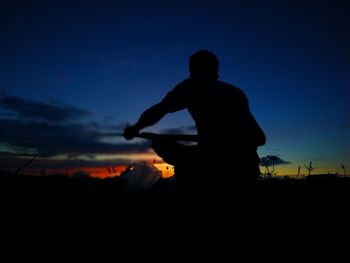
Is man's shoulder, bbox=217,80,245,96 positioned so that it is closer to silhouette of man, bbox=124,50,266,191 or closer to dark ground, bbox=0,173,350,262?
silhouette of man, bbox=124,50,266,191

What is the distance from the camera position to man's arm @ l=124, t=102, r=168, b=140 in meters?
3.85

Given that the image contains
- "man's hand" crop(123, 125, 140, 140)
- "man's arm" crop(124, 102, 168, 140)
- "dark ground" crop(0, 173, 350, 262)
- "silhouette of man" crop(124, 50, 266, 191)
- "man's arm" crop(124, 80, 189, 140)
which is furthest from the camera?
"man's hand" crop(123, 125, 140, 140)

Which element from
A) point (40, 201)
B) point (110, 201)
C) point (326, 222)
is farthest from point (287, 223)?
point (40, 201)

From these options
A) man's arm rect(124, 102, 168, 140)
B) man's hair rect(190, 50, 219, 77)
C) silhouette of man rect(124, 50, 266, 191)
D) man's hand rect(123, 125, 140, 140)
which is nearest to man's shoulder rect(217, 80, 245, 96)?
silhouette of man rect(124, 50, 266, 191)

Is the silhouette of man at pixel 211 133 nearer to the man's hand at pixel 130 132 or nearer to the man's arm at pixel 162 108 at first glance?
the man's arm at pixel 162 108

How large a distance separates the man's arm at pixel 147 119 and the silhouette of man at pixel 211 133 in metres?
0.01

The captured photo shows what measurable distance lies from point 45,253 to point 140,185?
3.84 meters

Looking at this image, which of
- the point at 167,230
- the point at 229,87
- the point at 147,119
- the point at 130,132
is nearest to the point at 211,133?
the point at 229,87

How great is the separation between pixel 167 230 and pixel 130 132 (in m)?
1.42

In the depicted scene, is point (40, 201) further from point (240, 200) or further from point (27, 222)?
point (240, 200)

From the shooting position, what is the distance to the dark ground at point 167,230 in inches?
128

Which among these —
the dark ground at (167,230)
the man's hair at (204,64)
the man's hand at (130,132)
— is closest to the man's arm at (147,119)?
the man's hand at (130,132)

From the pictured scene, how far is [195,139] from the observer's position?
148 inches

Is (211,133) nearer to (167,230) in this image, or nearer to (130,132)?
(130,132)
